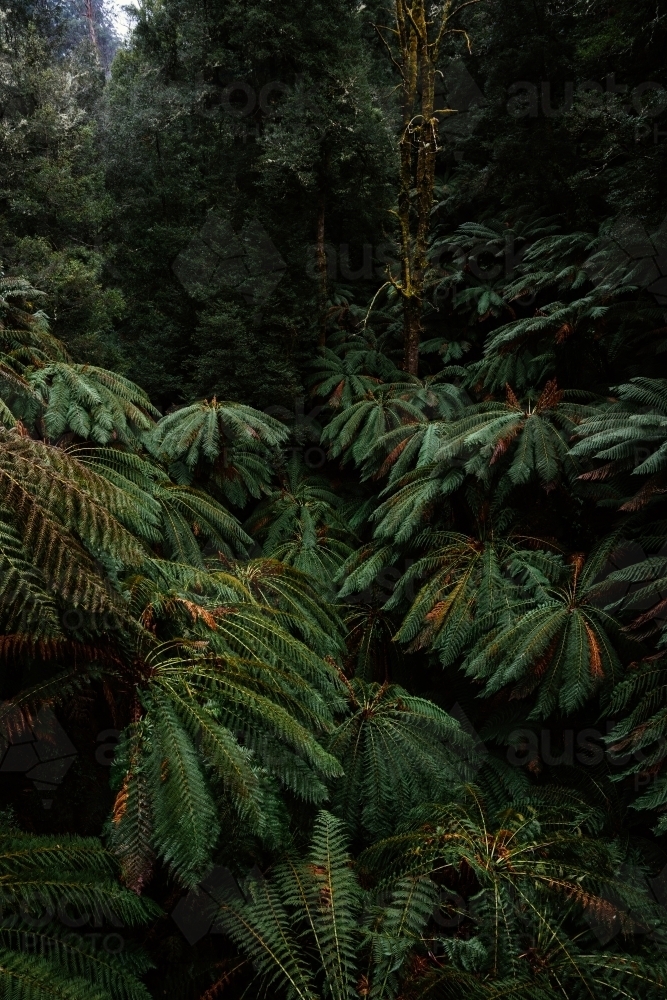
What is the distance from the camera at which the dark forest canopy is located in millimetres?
1540

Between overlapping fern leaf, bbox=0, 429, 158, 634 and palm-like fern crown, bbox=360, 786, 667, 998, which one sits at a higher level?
overlapping fern leaf, bbox=0, 429, 158, 634

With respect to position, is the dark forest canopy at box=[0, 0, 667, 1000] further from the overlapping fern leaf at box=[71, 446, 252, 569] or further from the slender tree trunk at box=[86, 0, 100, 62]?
the slender tree trunk at box=[86, 0, 100, 62]

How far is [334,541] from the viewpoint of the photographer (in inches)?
216

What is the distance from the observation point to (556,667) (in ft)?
9.62

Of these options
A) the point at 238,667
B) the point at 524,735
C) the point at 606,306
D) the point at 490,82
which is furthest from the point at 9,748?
the point at 490,82

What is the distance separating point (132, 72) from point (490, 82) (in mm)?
9177

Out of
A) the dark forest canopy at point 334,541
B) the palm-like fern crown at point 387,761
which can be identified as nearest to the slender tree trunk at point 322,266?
the dark forest canopy at point 334,541

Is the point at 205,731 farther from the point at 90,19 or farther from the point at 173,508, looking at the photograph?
the point at 90,19

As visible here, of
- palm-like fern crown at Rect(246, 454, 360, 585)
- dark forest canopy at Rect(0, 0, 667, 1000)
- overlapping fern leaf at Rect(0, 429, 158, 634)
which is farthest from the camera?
palm-like fern crown at Rect(246, 454, 360, 585)

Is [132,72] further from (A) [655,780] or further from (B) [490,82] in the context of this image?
(A) [655,780]

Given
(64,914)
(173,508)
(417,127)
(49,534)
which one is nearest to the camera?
(64,914)

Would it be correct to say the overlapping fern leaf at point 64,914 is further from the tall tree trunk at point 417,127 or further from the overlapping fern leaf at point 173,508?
the tall tree trunk at point 417,127

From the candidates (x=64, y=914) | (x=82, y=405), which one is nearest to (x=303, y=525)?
(x=82, y=405)

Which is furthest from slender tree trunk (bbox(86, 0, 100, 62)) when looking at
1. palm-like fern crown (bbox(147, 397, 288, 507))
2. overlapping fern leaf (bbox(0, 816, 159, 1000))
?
overlapping fern leaf (bbox(0, 816, 159, 1000))
